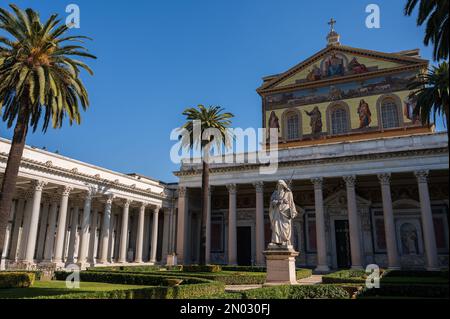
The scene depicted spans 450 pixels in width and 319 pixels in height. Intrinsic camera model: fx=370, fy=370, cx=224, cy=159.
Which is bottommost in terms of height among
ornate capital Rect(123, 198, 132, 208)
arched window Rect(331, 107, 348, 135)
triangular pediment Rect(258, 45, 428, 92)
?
ornate capital Rect(123, 198, 132, 208)

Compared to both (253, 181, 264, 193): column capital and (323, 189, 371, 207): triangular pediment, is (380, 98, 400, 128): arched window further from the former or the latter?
(253, 181, 264, 193): column capital

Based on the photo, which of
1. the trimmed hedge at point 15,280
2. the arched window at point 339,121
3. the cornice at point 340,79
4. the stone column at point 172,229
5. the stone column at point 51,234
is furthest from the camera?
the stone column at point 172,229

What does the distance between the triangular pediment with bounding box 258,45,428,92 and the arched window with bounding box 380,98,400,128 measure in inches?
125

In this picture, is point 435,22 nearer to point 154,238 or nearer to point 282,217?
point 282,217

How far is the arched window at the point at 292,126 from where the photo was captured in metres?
38.9

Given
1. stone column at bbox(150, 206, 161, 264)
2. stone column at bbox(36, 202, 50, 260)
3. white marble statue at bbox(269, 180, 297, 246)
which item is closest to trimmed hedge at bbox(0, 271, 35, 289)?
white marble statue at bbox(269, 180, 297, 246)

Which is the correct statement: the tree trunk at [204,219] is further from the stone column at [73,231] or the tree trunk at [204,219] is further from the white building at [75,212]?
the stone column at [73,231]

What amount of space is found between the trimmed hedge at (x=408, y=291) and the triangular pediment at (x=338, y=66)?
85.5 ft

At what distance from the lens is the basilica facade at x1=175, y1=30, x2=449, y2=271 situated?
3112 cm

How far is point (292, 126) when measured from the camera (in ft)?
A: 129

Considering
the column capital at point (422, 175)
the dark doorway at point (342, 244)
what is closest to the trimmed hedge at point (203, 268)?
the dark doorway at point (342, 244)

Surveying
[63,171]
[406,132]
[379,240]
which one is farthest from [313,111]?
[63,171]

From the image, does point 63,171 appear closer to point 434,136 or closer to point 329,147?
point 329,147
